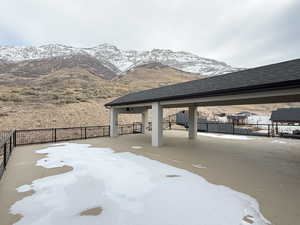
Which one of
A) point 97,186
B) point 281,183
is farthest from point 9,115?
point 281,183

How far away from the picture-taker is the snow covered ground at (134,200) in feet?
8.29

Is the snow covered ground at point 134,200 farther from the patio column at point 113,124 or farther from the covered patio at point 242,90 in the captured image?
Result: the patio column at point 113,124

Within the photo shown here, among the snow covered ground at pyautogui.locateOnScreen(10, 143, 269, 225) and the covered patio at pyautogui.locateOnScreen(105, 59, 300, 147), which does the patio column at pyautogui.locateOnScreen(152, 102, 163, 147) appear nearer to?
the covered patio at pyautogui.locateOnScreen(105, 59, 300, 147)

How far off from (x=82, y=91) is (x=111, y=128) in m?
18.1

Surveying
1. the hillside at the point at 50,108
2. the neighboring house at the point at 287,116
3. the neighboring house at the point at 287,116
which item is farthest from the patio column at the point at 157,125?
the neighboring house at the point at 287,116

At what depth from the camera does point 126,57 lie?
139 m

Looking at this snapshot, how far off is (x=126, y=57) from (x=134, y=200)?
14698cm

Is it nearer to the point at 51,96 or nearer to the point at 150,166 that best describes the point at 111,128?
the point at 150,166

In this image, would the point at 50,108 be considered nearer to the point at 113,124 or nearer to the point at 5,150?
the point at 113,124

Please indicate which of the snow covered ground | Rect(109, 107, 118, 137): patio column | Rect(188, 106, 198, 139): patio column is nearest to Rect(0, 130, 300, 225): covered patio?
the snow covered ground

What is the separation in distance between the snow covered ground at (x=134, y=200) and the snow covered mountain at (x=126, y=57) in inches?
3765

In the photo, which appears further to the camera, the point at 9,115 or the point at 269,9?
the point at 9,115

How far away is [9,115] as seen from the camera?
1577cm

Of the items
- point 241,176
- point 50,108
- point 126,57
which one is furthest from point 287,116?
point 126,57
